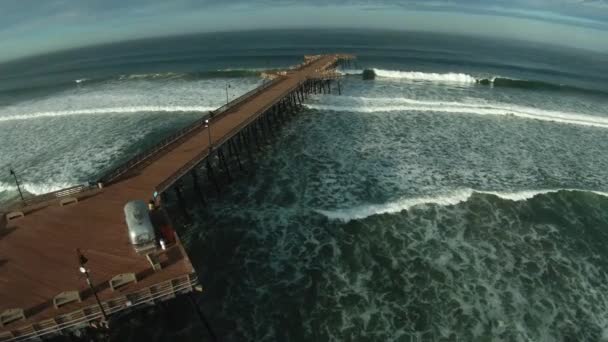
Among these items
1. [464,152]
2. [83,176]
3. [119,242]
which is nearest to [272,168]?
[119,242]

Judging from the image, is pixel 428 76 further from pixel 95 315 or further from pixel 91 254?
pixel 95 315

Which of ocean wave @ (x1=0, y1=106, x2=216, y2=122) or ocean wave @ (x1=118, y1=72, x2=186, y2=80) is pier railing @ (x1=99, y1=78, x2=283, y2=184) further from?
ocean wave @ (x1=118, y1=72, x2=186, y2=80)

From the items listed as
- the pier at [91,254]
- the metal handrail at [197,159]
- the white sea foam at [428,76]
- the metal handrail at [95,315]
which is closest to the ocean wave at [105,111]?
the metal handrail at [197,159]

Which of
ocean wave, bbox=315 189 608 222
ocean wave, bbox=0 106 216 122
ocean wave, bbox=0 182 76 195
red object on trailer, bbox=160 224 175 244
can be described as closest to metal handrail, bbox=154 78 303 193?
red object on trailer, bbox=160 224 175 244

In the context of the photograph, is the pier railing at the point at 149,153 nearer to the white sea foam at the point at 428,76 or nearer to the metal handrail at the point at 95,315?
the metal handrail at the point at 95,315

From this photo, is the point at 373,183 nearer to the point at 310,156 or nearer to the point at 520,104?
the point at 310,156

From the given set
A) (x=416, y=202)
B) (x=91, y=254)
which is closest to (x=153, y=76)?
(x=91, y=254)
